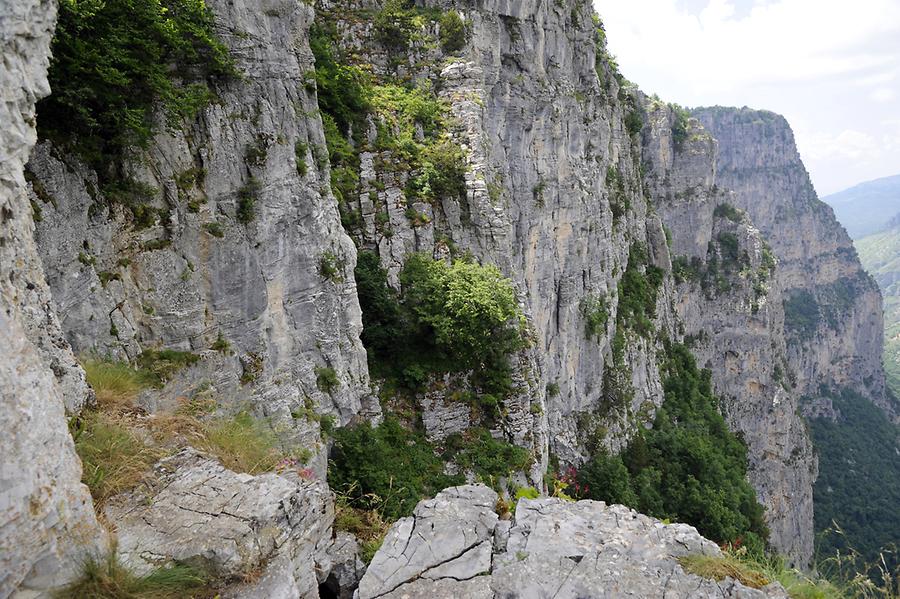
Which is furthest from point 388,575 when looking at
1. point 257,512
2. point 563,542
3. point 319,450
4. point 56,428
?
point 319,450

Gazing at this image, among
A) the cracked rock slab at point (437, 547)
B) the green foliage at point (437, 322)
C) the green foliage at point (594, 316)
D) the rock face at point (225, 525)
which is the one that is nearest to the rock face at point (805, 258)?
the green foliage at point (594, 316)

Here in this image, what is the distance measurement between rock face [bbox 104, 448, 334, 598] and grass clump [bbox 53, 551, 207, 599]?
160 mm

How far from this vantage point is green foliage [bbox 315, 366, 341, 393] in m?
13.0

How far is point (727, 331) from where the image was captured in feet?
188

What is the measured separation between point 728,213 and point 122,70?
66021 mm

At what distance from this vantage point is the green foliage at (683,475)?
29.2 metres

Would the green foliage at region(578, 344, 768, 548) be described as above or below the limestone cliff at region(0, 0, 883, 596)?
below

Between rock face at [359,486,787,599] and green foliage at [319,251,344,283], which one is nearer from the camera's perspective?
rock face at [359,486,787,599]

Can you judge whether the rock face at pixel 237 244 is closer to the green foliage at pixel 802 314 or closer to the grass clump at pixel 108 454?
the grass clump at pixel 108 454

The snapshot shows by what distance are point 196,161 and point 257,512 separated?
7418 mm

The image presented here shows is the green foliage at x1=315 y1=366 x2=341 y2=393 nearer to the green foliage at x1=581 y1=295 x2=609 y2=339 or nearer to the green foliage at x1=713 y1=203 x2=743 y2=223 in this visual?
the green foliage at x1=581 y1=295 x2=609 y2=339

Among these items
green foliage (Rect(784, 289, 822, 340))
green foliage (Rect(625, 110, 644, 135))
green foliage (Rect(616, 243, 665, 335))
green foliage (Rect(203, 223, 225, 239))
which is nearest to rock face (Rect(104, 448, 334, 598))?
green foliage (Rect(203, 223, 225, 239))

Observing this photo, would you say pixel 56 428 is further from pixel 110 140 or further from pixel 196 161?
pixel 196 161

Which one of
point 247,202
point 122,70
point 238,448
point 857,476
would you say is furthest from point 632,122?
point 857,476
